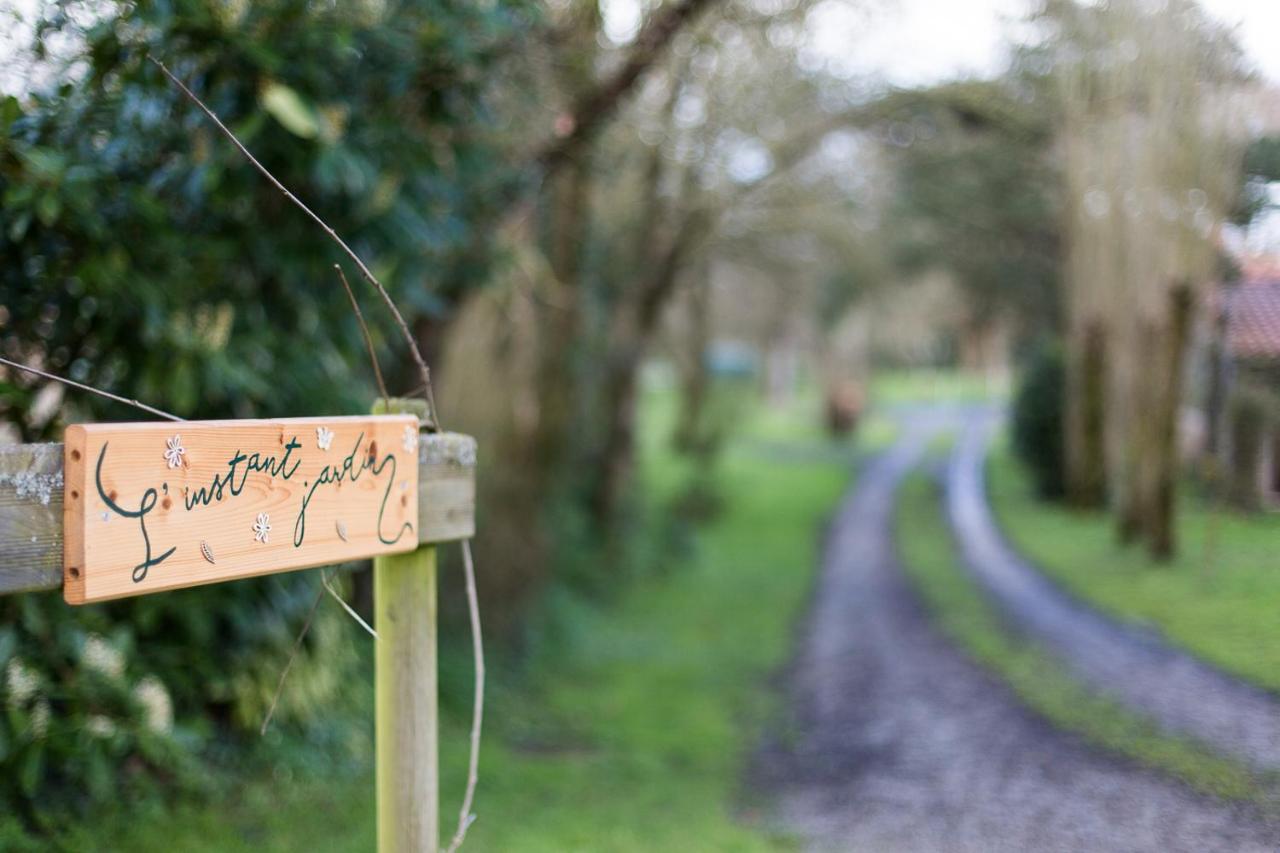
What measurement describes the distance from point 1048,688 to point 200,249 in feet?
15.9

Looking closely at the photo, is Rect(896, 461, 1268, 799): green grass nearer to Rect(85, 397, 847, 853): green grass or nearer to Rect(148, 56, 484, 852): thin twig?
Rect(85, 397, 847, 853): green grass

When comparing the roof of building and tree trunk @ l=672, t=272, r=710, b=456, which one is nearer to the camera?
the roof of building

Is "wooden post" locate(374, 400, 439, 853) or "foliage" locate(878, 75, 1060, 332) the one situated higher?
"foliage" locate(878, 75, 1060, 332)

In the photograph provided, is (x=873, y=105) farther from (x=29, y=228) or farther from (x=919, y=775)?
(x=29, y=228)

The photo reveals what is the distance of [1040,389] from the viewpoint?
16.1 meters

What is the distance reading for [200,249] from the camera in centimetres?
443

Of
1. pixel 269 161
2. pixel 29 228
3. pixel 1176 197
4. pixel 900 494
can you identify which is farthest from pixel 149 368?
pixel 900 494

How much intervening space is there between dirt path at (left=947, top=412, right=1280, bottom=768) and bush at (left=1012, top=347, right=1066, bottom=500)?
4308 mm

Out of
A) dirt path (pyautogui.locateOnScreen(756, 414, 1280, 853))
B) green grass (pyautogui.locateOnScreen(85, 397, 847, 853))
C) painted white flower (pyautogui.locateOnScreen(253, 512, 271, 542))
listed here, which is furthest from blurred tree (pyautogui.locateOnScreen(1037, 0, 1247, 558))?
painted white flower (pyautogui.locateOnScreen(253, 512, 271, 542))

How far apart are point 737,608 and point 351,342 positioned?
685cm

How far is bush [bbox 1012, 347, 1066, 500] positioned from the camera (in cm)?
1522

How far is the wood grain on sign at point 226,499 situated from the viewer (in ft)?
6.41

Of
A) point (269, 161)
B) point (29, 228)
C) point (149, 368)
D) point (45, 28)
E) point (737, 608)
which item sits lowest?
point (737, 608)

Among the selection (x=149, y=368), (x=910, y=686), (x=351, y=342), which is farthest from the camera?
(x=910, y=686)
